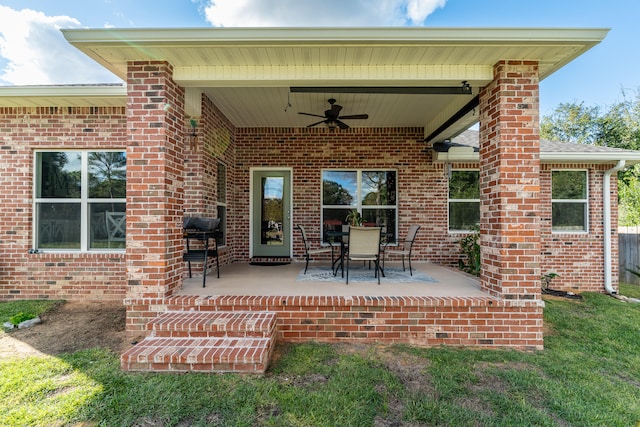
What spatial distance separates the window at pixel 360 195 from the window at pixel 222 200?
6.62 feet

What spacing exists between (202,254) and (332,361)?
2126 mm

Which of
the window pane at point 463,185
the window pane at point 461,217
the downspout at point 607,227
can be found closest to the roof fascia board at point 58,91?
the window pane at point 463,185

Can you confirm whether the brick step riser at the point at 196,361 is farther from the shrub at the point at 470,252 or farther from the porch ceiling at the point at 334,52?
the shrub at the point at 470,252

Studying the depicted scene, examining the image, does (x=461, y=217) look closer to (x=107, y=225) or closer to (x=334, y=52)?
(x=334, y=52)

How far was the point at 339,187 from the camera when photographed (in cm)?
669

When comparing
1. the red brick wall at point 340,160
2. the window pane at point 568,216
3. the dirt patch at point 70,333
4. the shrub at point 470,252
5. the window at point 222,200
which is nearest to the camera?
the dirt patch at point 70,333

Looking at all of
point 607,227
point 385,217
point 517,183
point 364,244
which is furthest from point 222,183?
point 607,227

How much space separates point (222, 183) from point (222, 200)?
322 mm

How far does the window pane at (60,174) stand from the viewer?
196 inches

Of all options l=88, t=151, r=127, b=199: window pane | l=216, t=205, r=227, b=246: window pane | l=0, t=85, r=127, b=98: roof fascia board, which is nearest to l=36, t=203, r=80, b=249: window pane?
l=88, t=151, r=127, b=199: window pane

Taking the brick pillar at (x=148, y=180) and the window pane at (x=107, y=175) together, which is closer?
the brick pillar at (x=148, y=180)

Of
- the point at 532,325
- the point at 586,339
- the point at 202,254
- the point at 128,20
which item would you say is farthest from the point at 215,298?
the point at 128,20

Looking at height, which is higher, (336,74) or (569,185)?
(336,74)

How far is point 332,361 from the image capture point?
9.38ft
